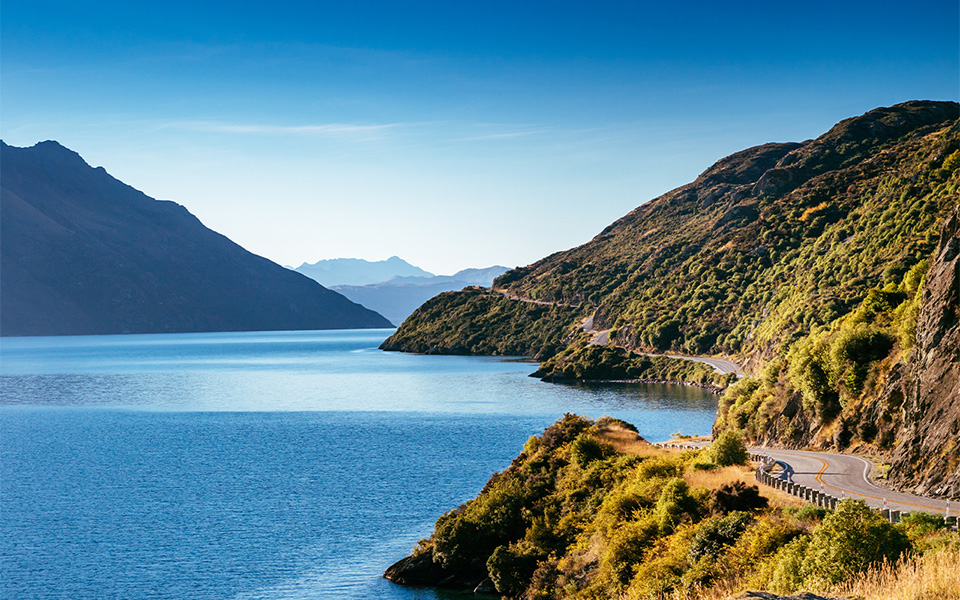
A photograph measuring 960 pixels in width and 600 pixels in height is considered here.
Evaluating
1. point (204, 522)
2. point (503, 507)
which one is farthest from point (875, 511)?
point (204, 522)

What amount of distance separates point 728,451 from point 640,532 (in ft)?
28.2

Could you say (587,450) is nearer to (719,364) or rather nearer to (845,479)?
(845,479)

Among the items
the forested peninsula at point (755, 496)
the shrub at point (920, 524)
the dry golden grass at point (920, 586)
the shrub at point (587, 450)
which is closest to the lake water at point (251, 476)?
the forested peninsula at point (755, 496)

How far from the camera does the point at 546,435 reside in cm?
5269

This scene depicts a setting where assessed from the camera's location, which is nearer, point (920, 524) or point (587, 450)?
point (920, 524)

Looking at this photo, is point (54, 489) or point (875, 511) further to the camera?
point (54, 489)

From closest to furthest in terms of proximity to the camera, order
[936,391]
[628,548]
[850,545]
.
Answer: [850,545] < [936,391] < [628,548]

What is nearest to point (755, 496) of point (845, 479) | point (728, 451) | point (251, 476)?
point (845, 479)

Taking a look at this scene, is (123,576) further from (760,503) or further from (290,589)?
(760,503)

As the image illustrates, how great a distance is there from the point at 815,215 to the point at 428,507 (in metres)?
131

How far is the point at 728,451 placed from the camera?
40000mm

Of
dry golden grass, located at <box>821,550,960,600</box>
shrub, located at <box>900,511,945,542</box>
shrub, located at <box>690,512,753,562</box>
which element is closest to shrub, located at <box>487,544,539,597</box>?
shrub, located at <box>690,512,753,562</box>

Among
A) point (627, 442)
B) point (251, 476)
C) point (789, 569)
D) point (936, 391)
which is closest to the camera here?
point (789, 569)

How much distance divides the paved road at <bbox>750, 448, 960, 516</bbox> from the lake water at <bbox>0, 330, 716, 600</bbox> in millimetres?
19556
